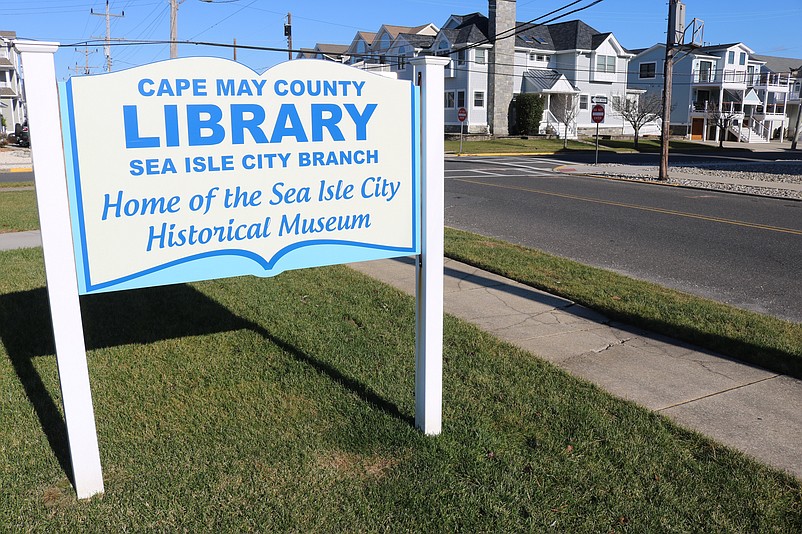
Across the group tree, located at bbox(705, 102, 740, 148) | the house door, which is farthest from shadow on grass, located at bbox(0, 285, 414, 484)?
the house door

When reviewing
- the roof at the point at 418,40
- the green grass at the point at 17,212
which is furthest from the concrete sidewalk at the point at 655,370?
the roof at the point at 418,40

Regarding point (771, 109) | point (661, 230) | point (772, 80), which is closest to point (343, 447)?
point (661, 230)

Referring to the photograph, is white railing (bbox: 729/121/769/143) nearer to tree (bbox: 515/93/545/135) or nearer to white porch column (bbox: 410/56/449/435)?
tree (bbox: 515/93/545/135)

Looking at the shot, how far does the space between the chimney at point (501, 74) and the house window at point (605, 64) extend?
7.73m

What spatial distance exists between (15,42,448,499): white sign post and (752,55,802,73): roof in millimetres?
76822

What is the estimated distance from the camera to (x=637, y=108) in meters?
48.9

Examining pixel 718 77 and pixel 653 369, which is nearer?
pixel 653 369

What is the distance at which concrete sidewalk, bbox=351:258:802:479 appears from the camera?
410cm

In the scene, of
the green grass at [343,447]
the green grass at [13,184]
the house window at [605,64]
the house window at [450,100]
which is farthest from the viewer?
the house window at [605,64]

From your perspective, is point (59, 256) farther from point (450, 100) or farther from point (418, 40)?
point (418, 40)

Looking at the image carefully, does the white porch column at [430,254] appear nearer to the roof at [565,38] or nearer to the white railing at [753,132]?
the roof at [565,38]

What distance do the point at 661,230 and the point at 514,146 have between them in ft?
102

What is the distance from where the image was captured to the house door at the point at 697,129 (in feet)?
193

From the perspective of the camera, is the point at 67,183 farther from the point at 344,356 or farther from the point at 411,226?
the point at 344,356
